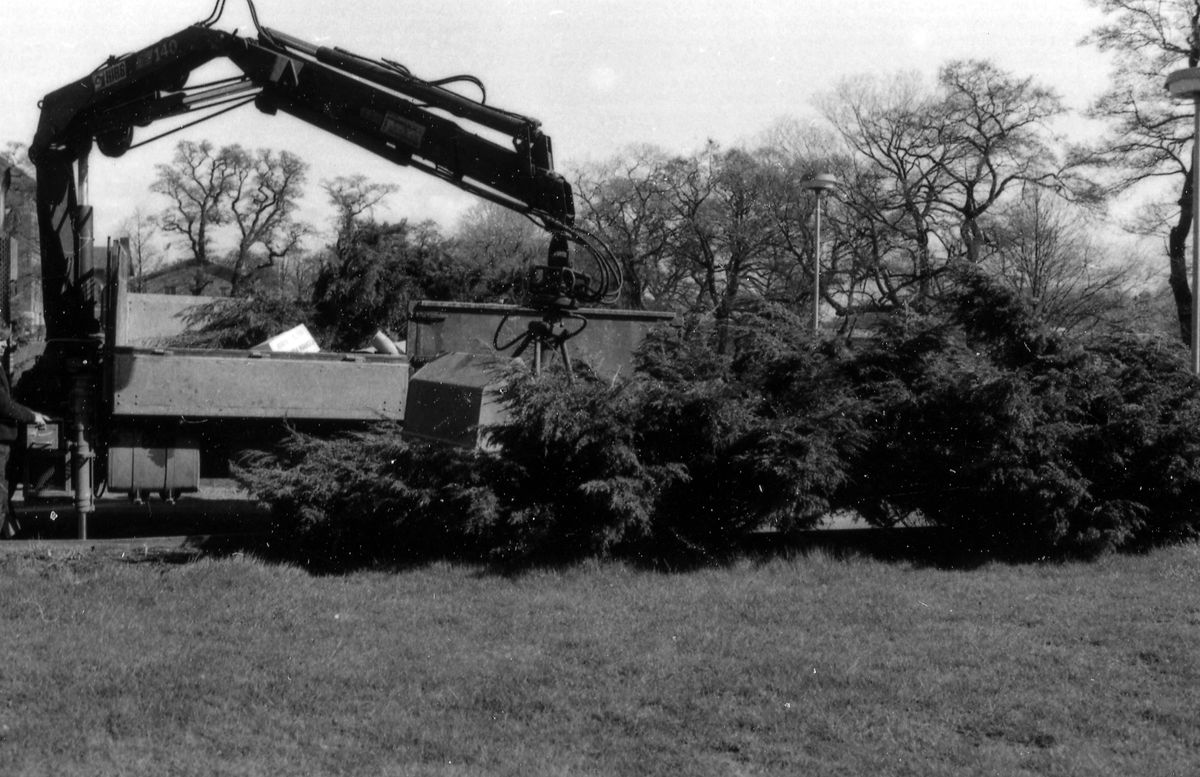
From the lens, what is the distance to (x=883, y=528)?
8.75 meters

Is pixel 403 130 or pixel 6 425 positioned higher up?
pixel 403 130

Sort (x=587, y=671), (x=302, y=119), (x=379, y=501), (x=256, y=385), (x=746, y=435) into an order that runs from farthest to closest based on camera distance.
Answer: (x=302, y=119)
(x=256, y=385)
(x=746, y=435)
(x=379, y=501)
(x=587, y=671)

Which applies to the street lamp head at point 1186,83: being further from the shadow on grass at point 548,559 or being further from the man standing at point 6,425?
the man standing at point 6,425

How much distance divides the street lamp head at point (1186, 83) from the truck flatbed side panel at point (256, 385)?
877cm

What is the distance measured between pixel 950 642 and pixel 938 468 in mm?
2457

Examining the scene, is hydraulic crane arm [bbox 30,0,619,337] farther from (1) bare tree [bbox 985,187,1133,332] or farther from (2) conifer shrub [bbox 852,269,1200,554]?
(1) bare tree [bbox 985,187,1133,332]

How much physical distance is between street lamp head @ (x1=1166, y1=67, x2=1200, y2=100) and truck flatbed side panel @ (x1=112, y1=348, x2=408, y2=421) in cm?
877

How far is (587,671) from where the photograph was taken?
18.6ft

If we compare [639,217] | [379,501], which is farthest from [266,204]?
[379,501]

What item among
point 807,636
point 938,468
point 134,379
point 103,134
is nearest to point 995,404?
point 938,468

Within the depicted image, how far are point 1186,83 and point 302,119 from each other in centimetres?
911

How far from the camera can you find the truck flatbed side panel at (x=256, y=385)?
943 cm

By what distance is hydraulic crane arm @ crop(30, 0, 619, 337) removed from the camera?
9312mm

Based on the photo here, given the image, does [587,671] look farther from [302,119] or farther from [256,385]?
[302,119]
